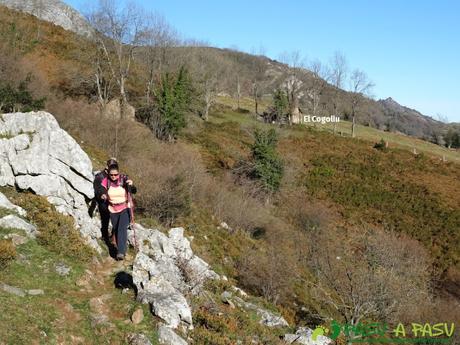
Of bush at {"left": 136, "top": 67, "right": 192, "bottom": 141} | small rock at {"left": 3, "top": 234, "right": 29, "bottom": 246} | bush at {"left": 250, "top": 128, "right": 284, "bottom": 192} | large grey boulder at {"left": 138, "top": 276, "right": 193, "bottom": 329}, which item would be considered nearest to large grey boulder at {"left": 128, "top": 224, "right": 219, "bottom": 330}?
large grey boulder at {"left": 138, "top": 276, "right": 193, "bottom": 329}

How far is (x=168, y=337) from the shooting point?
291 inches

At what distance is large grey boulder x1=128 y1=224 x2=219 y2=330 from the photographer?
798 centimetres

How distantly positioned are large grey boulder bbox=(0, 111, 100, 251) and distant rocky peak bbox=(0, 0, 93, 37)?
1555 inches

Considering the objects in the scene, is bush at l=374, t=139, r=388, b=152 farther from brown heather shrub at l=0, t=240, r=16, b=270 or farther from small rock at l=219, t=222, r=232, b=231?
brown heather shrub at l=0, t=240, r=16, b=270

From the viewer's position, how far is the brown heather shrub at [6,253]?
7934 millimetres

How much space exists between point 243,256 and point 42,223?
9.23 metres

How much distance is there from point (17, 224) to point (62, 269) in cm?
167

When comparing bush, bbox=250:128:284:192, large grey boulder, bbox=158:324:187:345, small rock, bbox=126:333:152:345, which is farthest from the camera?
bush, bbox=250:128:284:192

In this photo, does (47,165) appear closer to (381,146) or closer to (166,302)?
(166,302)

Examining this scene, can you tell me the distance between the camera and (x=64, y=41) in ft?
130

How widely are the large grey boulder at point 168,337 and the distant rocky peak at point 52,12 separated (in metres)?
46.0

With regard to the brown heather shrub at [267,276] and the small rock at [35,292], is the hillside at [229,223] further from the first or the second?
the small rock at [35,292]

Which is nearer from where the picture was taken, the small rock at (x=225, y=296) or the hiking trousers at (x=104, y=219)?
the hiking trousers at (x=104, y=219)

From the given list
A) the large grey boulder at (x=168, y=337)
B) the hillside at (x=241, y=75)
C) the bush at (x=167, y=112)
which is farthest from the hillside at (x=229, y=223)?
the hillside at (x=241, y=75)
